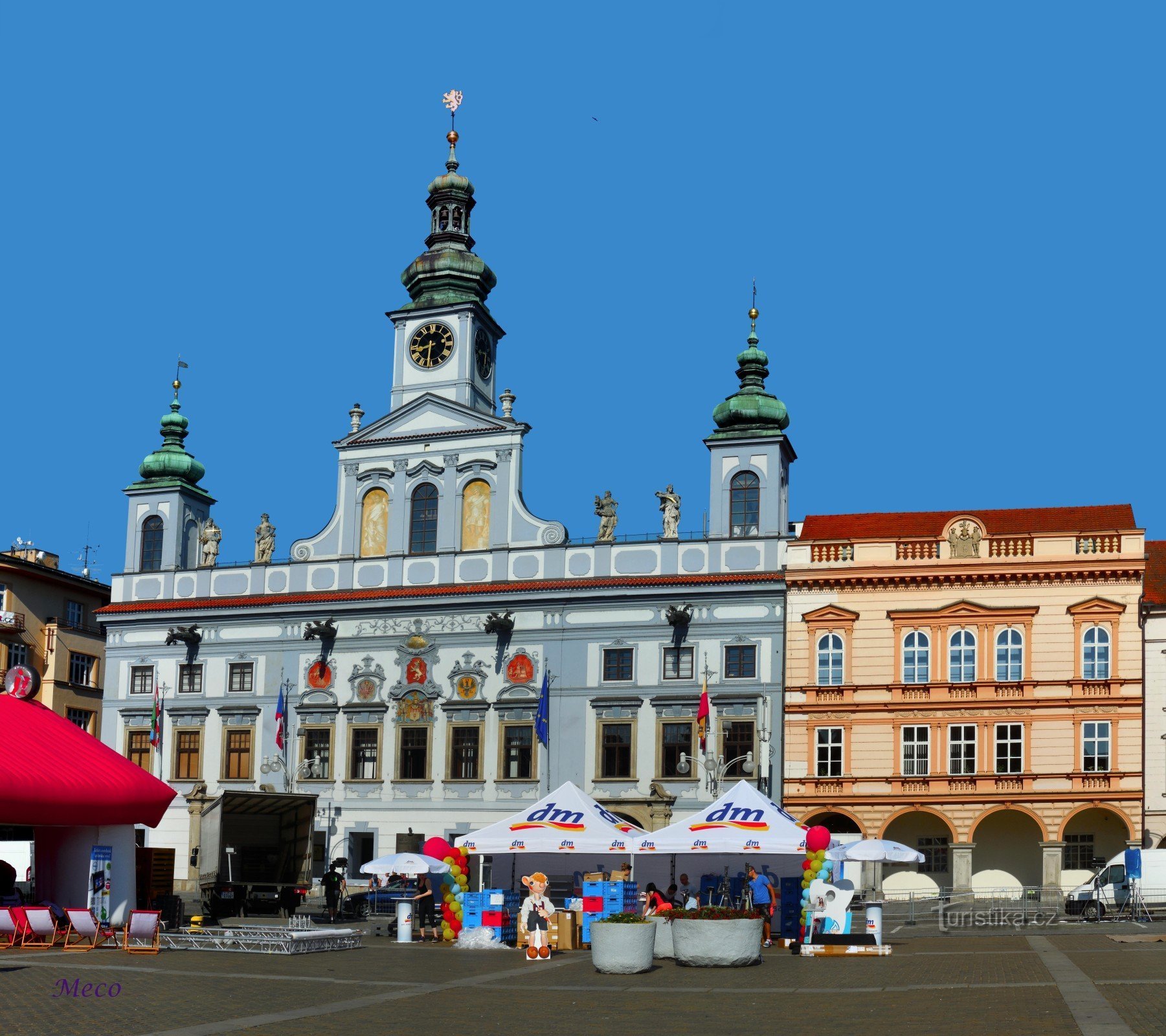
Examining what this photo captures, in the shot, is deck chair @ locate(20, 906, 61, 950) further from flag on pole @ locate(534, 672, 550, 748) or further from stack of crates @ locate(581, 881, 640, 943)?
flag on pole @ locate(534, 672, 550, 748)

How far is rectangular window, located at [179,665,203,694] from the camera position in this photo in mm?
58062

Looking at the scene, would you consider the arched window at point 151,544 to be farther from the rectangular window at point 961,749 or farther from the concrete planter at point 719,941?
the concrete planter at point 719,941

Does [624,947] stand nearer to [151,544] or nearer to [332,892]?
[332,892]

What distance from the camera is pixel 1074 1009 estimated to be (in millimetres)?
18922

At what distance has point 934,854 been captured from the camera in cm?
5084

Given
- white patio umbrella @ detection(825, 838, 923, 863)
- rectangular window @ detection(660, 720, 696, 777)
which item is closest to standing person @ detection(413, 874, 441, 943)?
white patio umbrella @ detection(825, 838, 923, 863)

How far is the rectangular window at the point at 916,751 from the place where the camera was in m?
50.6

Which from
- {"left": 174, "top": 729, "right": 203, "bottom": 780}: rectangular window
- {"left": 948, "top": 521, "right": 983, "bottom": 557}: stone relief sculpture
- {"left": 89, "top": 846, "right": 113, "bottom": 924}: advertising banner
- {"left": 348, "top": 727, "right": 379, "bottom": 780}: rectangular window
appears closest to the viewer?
{"left": 89, "top": 846, "right": 113, "bottom": 924}: advertising banner

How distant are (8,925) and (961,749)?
29778 millimetres

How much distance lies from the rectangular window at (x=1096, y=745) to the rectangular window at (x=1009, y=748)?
70.1 inches

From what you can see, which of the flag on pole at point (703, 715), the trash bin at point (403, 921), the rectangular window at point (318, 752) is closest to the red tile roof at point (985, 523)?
the flag on pole at point (703, 715)

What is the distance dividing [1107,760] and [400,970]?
2939cm

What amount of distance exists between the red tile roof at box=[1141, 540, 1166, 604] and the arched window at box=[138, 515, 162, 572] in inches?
1316

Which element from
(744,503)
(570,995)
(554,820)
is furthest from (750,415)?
(570,995)
